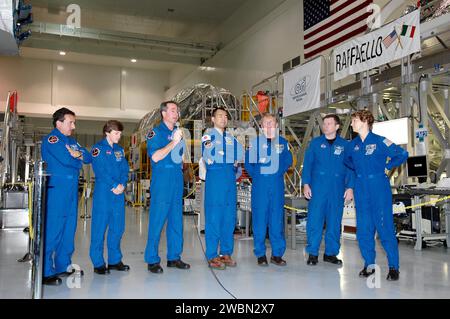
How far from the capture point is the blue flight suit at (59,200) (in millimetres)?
3693

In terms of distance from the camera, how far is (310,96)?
8.55 meters

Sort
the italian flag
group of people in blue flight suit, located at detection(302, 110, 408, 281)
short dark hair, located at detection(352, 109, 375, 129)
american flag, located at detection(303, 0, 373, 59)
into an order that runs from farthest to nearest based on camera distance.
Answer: american flag, located at detection(303, 0, 373, 59)
the italian flag
short dark hair, located at detection(352, 109, 375, 129)
group of people in blue flight suit, located at detection(302, 110, 408, 281)

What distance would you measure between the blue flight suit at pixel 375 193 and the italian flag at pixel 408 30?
3342mm

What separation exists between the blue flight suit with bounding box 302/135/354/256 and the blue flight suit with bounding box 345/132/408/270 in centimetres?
59

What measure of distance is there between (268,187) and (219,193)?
0.62 metres

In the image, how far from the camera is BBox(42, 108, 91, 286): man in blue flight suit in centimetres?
369

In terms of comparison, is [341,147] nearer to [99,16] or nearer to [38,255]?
[38,255]

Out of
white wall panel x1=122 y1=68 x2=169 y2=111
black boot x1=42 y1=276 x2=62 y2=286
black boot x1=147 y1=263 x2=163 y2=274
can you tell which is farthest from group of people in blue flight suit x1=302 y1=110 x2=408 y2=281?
white wall panel x1=122 y1=68 x2=169 y2=111

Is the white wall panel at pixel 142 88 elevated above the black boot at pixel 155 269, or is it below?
above

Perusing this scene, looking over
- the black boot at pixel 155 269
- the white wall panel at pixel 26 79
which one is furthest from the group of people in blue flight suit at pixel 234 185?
the white wall panel at pixel 26 79

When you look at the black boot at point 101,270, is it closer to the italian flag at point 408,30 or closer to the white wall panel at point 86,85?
the italian flag at point 408,30

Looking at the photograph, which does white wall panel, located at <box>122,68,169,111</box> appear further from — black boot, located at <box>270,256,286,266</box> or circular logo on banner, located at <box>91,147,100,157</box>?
black boot, located at <box>270,256,286,266</box>

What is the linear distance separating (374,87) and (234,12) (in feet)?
37.6
